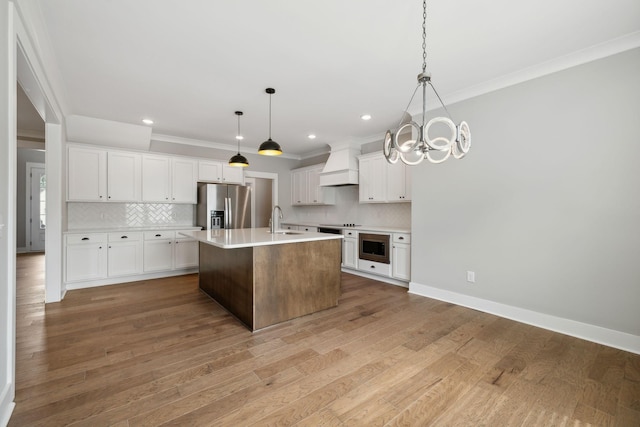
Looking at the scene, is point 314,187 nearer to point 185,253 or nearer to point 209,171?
point 209,171

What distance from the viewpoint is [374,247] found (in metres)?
4.81

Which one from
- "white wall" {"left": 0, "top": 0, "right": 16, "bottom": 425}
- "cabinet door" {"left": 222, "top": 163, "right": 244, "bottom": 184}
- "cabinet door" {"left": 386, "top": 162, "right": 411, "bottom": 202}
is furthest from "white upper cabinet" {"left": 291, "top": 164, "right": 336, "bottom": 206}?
"white wall" {"left": 0, "top": 0, "right": 16, "bottom": 425}

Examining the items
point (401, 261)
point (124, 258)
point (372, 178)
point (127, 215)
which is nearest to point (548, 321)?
point (401, 261)

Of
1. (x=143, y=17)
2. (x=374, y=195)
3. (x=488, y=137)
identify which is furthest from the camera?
(x=374, y=195)

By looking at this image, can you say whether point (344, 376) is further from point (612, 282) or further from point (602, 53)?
point (602, 53)

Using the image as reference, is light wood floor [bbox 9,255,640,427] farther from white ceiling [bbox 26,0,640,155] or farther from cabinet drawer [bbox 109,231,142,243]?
white ceiling [bbox 26,0,640,155]

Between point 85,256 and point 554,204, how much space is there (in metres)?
5.99

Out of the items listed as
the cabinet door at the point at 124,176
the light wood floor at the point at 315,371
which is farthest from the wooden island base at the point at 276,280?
the cabinet door at the point at 124,176

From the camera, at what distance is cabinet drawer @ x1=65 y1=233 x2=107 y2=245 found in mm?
4156

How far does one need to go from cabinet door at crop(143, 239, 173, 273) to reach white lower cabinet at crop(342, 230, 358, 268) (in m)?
3.08

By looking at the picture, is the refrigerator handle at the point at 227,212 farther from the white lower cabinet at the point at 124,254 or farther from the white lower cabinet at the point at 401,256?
the white lower cabinet at the point at 401,256

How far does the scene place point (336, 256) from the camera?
3506mm

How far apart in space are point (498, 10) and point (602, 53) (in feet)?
4.25

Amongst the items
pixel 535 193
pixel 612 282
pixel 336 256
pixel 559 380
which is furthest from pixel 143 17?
pixel 612 282
